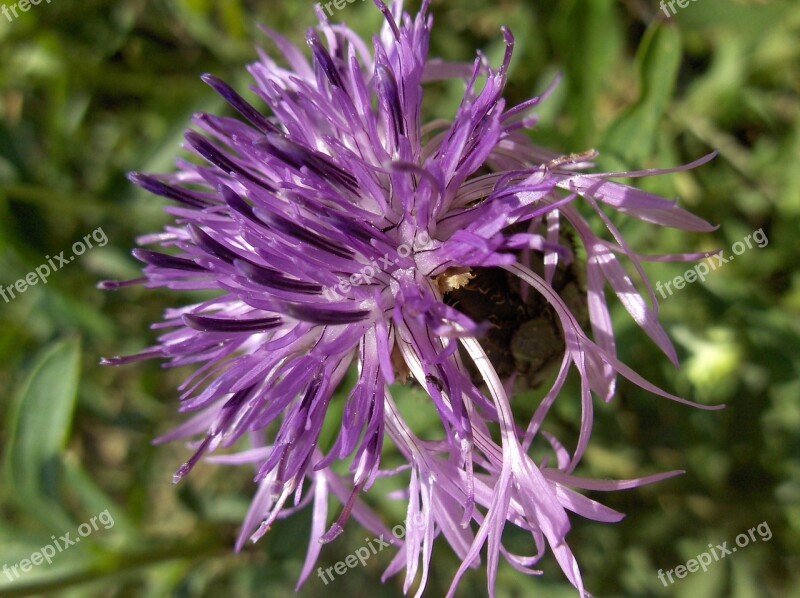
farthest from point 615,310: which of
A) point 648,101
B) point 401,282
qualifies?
point 401,282

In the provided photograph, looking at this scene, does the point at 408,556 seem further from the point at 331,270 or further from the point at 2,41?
the point at 2,41

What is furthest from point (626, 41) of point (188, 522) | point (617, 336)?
point (188, 522)

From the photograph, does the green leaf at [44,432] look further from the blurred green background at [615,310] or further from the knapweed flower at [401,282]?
the knapweed flower at [401,282]

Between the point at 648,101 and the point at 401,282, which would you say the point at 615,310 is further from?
the point at 401,282

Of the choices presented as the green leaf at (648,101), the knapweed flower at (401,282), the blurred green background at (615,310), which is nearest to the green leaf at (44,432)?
the blurred green background at (615,310)

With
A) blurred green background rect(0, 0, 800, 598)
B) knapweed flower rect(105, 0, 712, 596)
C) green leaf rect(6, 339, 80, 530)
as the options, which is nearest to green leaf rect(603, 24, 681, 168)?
blurred green background rect(0, 0, 800, 598)

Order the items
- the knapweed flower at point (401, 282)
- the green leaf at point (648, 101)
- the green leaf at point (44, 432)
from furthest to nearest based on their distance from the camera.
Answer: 1. the green leaf at point (44, 432)
2. the green leaf at point (648, 101)
3. the knapweed flower at point (401, 282)

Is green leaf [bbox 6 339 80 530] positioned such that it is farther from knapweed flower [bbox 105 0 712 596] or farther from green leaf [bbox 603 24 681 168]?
green leaf [bbox 603 24 681 168]

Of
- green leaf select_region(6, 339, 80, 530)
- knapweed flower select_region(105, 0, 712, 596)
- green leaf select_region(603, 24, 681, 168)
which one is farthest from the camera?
green leaf select_region(6, 339, 80, 530)
